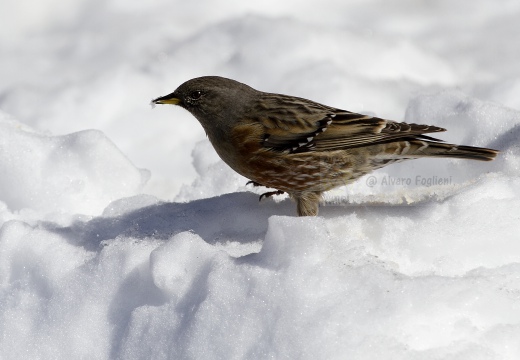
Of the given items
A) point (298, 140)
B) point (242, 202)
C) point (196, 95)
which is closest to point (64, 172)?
point (196, 95)

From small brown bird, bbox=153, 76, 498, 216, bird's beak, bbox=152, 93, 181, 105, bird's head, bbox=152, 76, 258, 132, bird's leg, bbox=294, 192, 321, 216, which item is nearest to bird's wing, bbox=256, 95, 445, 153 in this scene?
small brown bird, bbox=153, 76, 498, 216

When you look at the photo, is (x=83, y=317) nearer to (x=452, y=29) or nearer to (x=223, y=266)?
(x=223, y=266)

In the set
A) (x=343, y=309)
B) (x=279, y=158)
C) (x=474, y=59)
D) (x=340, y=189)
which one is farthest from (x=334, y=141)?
(x=474, y=59)

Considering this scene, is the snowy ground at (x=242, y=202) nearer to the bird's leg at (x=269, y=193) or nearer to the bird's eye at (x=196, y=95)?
the bird's leg at (x=269, y=193)

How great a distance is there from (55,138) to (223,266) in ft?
9.42

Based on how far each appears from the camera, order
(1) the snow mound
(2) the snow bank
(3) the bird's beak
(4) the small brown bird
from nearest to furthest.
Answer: (2) the snow bank → (4) the small brown bird → (3) the bird's beak → (1) the snow mound

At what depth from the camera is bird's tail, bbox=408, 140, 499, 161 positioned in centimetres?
513

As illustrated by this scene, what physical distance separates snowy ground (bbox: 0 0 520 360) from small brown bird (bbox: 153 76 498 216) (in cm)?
21

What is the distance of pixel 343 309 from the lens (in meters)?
3.56

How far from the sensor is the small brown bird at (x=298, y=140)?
5082 millimetres

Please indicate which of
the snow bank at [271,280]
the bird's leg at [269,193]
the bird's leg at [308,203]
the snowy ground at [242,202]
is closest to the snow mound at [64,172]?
the snowy ground at [242,202]

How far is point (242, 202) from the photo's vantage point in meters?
5.17

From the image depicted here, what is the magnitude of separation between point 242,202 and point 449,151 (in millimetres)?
1350

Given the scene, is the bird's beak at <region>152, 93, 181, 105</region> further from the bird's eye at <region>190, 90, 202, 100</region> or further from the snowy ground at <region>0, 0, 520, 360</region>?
the snowy ground at <region>0, 0, 520, 360</region>
